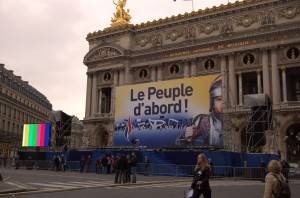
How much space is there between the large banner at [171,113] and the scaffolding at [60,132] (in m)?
9.77

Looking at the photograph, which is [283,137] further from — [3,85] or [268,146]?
[3,85]

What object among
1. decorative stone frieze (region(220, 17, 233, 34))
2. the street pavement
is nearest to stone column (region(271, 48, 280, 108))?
decorative stone frieze (region(220, 17, 233, 34))

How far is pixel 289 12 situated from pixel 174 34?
14114mm

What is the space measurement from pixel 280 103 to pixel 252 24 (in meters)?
10.0

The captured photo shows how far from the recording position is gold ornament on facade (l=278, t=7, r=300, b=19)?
4027 cm

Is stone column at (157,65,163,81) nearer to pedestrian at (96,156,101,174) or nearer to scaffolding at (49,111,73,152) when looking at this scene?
scaffolding at (49,111,73,152)

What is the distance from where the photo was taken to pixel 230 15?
144 ft

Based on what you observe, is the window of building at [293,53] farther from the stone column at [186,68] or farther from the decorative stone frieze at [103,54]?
the decorative stone frieze at [103,54]

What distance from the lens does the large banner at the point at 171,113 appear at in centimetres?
3183

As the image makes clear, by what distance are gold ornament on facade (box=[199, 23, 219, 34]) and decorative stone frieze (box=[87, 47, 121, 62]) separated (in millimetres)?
12002

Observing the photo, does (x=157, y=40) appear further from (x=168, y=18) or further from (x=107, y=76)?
(x=107, y=76)

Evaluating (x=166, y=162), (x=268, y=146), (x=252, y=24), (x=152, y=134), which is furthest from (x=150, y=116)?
(x=252, y=24)

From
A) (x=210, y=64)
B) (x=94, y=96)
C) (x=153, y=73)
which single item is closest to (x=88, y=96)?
(x=94, y=96)

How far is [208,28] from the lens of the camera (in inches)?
1777
